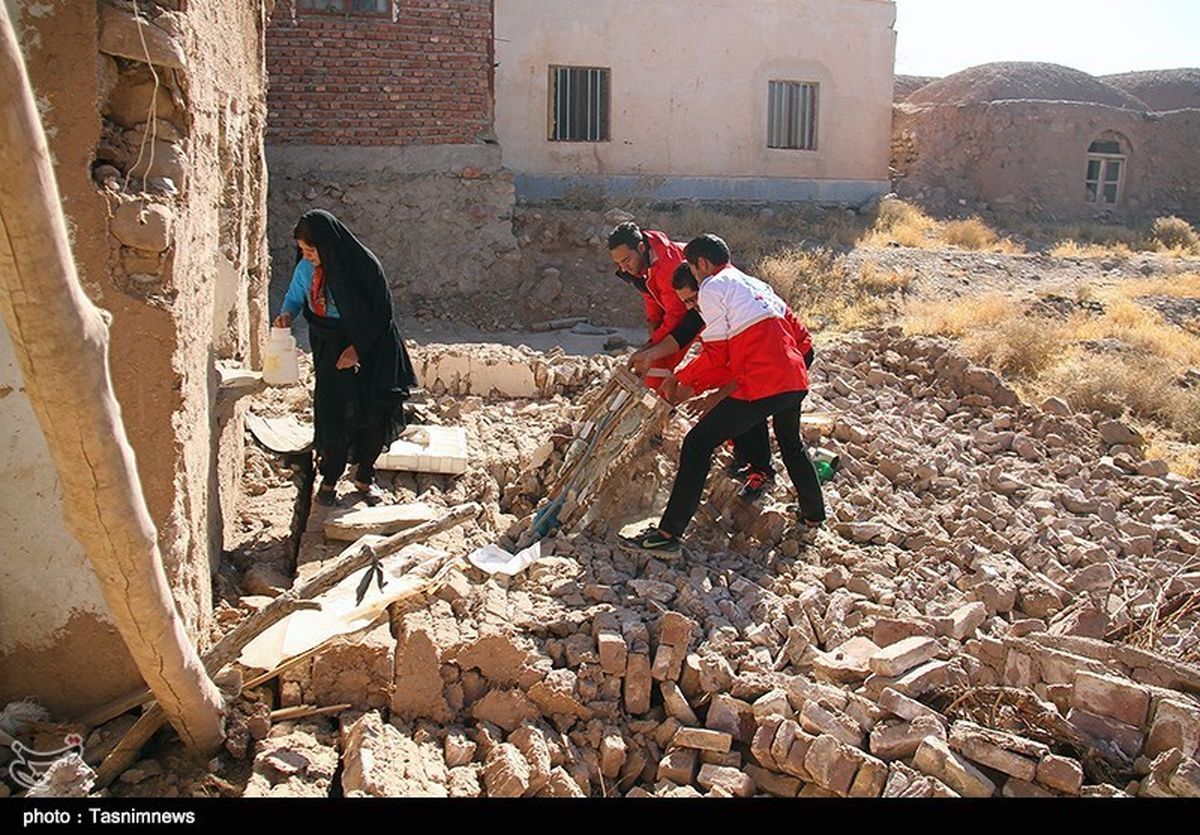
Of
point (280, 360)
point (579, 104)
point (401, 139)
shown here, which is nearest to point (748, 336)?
point (280, 360)

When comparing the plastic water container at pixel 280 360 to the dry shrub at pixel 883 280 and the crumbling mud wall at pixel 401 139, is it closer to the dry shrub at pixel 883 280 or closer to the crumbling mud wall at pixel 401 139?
the crumbling mud wall at pixel 401 139

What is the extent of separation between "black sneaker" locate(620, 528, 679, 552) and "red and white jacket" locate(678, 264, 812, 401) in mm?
760

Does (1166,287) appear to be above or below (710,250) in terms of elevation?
below

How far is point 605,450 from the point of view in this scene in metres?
5.24

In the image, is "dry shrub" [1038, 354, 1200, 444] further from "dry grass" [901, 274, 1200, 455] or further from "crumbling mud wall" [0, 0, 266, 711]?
"crumbling mud wall" [0, 0, 266, 711]

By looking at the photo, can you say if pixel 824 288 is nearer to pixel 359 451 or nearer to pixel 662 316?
pixel 662 316

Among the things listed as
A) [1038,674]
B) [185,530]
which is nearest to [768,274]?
[1038,674]

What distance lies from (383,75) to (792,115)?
313 inches

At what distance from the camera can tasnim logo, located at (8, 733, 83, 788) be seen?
2.92 m

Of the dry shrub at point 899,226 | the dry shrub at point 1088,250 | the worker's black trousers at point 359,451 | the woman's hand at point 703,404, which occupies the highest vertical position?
the dry shrub at point 899,226

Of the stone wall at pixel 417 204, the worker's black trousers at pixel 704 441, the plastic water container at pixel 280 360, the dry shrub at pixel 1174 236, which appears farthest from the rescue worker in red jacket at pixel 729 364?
the dry shrub at pixel 1174 236

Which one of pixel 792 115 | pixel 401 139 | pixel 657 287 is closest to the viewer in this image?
pixel 657 287

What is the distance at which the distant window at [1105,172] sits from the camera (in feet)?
70.8

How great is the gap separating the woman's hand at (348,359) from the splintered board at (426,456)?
586 mm
